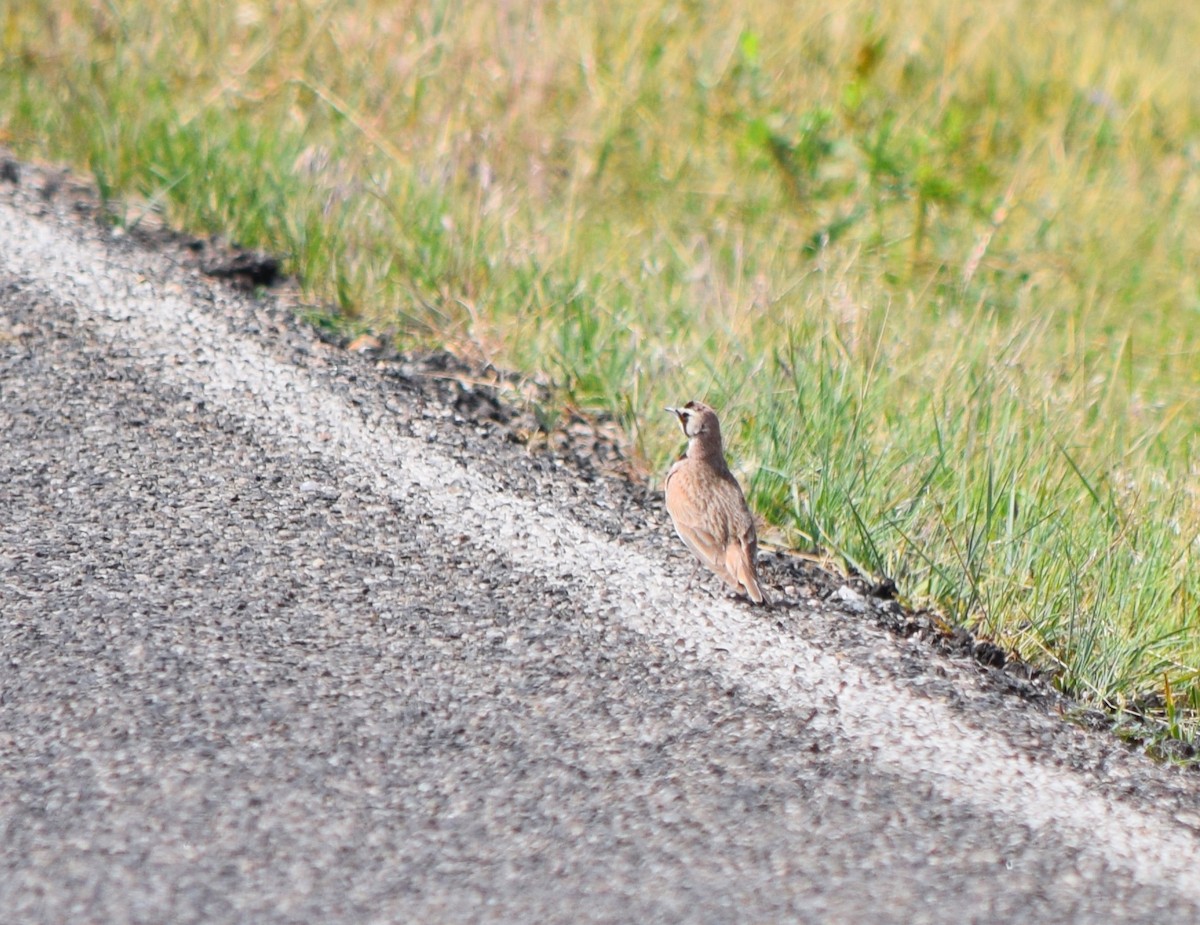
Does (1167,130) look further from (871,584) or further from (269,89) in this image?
(871,584)

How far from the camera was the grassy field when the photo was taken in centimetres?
331

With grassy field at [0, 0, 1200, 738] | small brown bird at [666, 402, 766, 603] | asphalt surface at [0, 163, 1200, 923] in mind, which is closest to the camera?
asphalt surface at [0, 163, 1200, 923]

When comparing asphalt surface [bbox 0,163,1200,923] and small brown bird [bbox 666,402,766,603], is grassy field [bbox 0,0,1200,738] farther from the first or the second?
asphalt surface [bbox 0,163,1200,923]

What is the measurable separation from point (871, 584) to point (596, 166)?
10.1ft

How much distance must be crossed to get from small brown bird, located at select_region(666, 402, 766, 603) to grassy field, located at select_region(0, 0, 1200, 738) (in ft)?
0.51

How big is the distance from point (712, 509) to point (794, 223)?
9.99 feet

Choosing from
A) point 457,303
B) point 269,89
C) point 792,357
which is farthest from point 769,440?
point 269,89

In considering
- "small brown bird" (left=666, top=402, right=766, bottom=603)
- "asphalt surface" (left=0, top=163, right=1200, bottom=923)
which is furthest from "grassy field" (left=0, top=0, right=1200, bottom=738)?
"asphalt surface" (left=0, top=163, right=1200, bottom=923)

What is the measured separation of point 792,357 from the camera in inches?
145

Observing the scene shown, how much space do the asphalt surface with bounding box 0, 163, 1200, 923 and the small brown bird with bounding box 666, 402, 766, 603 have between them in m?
0.08

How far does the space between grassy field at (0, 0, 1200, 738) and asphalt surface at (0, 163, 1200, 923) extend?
1.10 feet

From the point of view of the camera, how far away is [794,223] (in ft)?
19.2

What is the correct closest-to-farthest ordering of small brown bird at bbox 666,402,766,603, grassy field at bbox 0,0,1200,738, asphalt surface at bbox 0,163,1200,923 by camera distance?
asphalt surface at bbox 0,163,1200,923 < small brown bird at bbox 666,402,766,603 < grassy field at bbox 0,0,1200,738

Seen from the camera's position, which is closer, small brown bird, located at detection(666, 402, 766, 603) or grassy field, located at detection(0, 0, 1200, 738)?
small brown bird, located at detection(666, 402, 766, 603)
